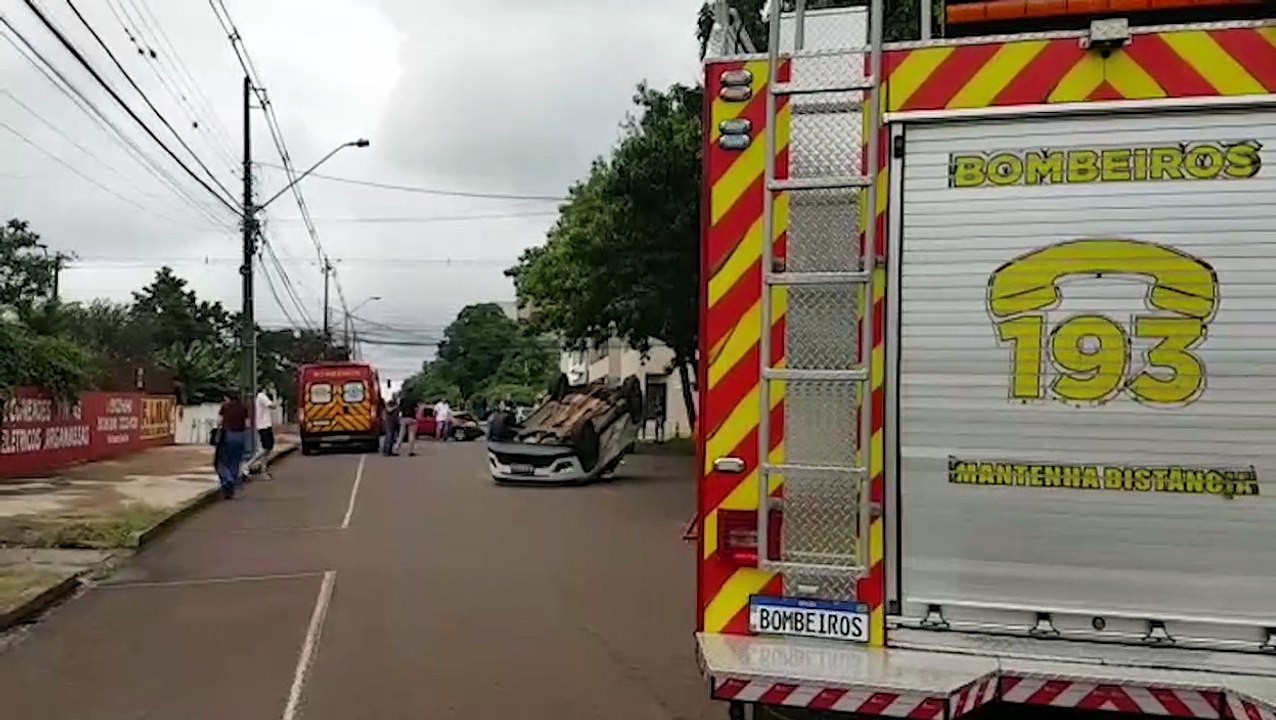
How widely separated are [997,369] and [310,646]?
21.7 ft

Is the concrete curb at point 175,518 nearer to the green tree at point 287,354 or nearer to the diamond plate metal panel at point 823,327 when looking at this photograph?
the diamond plate metal panel at point 823,327

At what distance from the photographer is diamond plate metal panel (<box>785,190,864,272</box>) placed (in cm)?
448

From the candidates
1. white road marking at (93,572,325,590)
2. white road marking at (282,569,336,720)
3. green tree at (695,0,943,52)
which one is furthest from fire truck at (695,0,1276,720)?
white road marking at (93,572,325,590)

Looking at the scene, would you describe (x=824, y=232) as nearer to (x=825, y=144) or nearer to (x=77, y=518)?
(x=825, y=144)

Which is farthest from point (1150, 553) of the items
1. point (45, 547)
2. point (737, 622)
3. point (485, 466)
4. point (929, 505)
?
point (485, 466)

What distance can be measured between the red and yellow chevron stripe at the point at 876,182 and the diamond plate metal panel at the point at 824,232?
0.17 ft

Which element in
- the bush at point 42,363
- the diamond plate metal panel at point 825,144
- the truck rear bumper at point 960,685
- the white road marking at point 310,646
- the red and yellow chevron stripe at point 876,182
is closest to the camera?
the truck rear bumper at point 960,685

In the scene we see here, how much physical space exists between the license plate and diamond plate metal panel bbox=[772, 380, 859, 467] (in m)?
0.48

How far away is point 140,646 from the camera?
9.84 metres

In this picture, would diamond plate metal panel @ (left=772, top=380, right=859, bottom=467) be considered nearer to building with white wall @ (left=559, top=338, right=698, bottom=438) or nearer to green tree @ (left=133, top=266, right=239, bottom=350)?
building with white wall @ (left=559, top=338, right=698, bottom=438)

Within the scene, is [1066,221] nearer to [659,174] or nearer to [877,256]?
[877,256]

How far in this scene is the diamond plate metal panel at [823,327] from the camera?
446 cm

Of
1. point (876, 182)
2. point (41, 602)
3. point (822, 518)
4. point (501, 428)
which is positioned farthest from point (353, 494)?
point (876, 182)

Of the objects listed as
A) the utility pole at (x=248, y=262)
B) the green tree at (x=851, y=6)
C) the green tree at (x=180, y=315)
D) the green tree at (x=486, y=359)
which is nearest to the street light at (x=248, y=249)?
the utility pole at (x=248, y=262)
